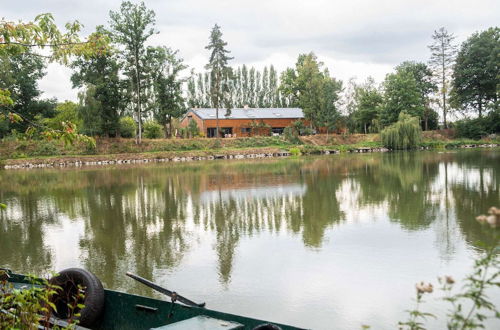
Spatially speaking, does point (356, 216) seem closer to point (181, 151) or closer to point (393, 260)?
point (393, 260)

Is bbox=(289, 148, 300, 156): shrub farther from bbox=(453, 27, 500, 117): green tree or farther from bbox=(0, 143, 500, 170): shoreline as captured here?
bbox=(453, 27, 500, 117): green tree

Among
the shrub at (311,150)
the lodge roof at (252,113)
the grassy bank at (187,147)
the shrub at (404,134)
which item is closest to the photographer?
the grassy bank at (187,147)

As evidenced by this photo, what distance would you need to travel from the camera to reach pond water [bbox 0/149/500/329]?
7.17m

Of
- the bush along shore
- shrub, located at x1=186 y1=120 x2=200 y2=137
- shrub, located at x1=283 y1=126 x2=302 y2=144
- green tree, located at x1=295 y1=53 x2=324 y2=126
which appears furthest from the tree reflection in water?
green tree, located at x1=295 y1=53 x2=324 y2=126

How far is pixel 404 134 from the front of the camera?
51.8 m

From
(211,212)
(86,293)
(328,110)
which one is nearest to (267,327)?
(86,293)

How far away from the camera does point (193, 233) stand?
12203 mm

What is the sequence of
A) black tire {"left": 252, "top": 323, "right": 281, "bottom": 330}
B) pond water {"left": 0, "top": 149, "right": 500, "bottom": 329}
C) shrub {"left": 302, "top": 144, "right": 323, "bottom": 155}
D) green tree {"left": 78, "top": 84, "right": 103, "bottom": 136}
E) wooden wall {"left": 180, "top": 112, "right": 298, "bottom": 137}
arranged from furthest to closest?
wooden wall {"left": 180, "top": 112, "right": 298, "bottom": 137}, shrub {"left": 302, "top": 144, "right": 323, "bottom": 155}, green tree {"left": 78, "top": 84, "right": 103, "bottom": 136}, pond water {"left": 0, "top": 149, "right": 500, "bottom": 329}, black tire {"left": 252, "top": 323, "right": 281, "bottom": 330}

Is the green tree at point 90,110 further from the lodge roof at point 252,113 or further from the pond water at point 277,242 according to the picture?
the pond water at point 277,242

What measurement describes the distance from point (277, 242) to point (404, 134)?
44495mm

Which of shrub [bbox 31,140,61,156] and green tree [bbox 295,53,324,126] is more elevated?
green tree [bbox 295,53,324,126]

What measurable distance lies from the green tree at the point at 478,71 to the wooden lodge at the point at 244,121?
21.9m

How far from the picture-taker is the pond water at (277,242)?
282 inches

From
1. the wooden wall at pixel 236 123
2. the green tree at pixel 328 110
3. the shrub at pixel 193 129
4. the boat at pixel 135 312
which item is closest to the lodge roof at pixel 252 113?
the wooden wall at pixel 236 123
